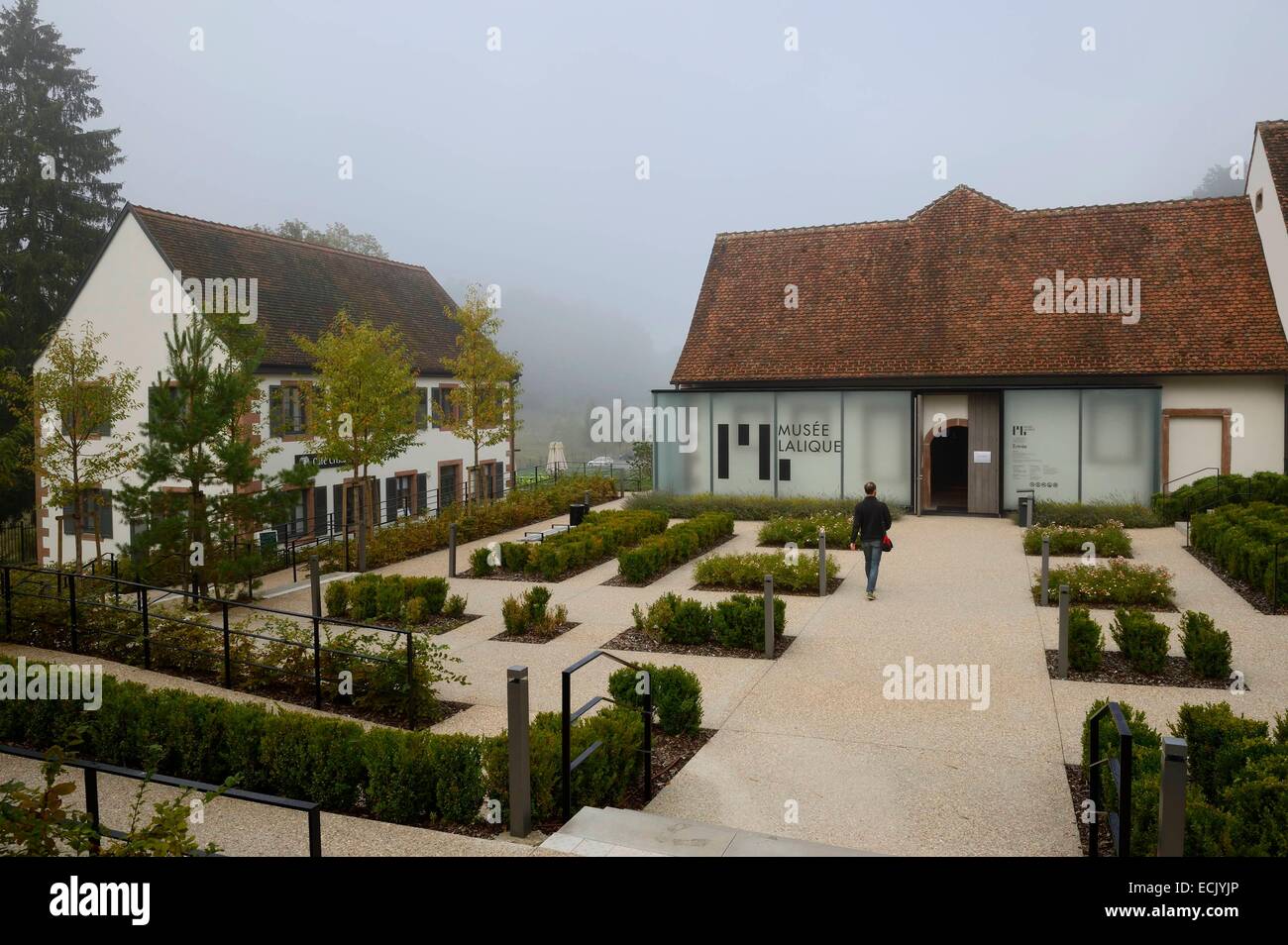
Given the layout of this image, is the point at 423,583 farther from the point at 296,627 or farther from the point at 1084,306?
the point at 1084,306

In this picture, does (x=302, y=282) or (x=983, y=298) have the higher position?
(x=302, y=282)

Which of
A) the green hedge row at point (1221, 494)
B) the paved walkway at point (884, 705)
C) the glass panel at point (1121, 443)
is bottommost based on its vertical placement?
the paved walkway at point (884, 705)

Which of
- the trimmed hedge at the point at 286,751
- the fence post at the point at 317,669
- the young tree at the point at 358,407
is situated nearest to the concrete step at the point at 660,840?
the trimmed hedge at the point at 286,751

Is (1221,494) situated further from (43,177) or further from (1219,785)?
(43,177)

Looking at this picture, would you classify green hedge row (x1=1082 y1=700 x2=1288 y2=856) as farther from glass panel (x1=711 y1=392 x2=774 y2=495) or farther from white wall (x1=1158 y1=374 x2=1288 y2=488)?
white wall (x1=1158 y1=374 x2=1288 y2=488)

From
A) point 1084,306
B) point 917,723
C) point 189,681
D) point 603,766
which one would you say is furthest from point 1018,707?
point 1084,306

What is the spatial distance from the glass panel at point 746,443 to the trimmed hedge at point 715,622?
54.2 feet

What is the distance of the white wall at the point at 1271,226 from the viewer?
27297mm

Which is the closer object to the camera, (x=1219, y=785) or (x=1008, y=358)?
(x=1219, y=785)

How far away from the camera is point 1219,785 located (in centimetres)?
722

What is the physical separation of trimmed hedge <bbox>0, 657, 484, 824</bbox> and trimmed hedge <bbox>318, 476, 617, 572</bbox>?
39.4 ft

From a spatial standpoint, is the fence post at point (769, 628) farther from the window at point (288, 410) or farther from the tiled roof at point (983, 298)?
the window at point (288, 410)

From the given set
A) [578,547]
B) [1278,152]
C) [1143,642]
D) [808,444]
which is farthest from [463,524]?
[1278,152]

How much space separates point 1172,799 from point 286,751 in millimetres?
6212
